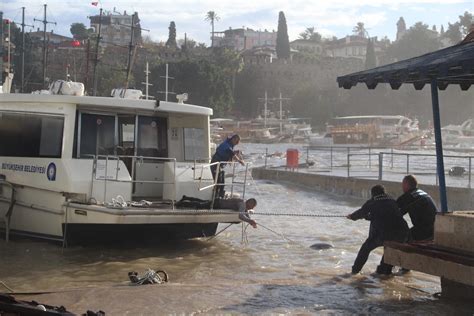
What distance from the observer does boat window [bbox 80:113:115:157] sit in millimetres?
11672

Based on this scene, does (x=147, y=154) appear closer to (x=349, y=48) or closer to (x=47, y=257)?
(x=47, y=257)

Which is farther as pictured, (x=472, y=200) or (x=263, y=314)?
(x=472, y=200)

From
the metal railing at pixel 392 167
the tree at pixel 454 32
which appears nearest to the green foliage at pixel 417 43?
the tree at pixel 454 32

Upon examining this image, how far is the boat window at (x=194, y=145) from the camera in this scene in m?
13.5

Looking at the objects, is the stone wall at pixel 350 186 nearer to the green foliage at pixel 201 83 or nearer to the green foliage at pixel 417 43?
the green foliage at pixel 201 83

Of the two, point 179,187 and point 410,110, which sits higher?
point 410,110

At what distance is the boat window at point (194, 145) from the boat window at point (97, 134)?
1894 millimetres

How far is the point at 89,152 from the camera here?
11.7m

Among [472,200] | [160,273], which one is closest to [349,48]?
[472,200]

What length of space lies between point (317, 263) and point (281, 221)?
586cm

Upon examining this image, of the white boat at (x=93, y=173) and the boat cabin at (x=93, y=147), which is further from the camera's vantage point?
the boat cabin at (x=93, y=147)

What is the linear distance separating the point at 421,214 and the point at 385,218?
0.52m

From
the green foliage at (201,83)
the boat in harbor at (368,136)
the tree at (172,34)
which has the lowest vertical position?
the boat in harbor at (368,136)

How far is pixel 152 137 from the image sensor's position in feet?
42.6
